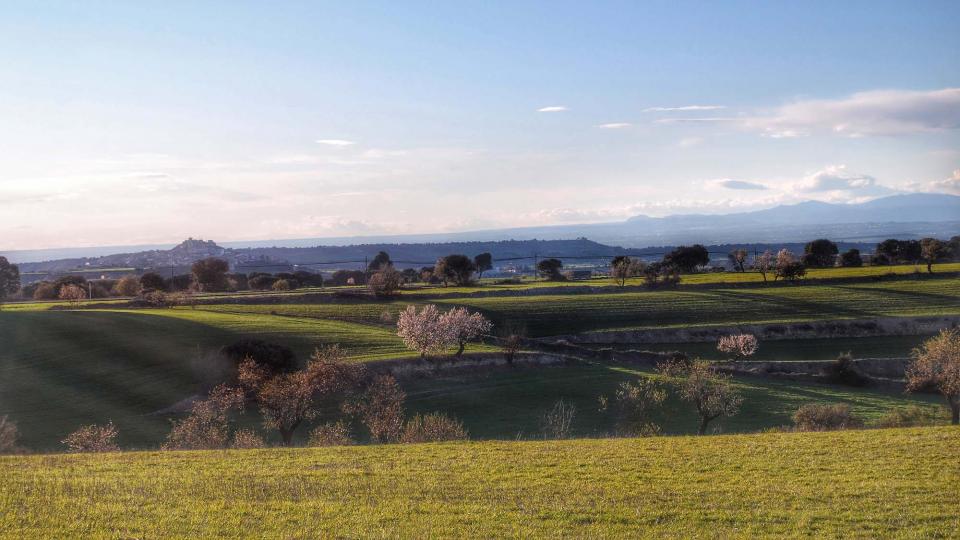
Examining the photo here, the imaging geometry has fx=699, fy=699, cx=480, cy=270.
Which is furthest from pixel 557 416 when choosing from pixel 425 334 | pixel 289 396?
pixel 425 334

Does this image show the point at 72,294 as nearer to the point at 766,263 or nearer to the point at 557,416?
the point at 557,416

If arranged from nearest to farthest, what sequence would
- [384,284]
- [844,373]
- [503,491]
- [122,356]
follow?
[503,491] < [122,356] < [844,373] < [384,284]

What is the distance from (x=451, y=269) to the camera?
127 meters

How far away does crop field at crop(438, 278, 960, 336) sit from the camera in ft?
268

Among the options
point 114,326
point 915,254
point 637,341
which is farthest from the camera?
point 915,254

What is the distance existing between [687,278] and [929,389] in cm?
6523

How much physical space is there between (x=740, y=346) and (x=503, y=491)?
53348mm

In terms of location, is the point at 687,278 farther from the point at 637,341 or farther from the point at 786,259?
the point at 637,341

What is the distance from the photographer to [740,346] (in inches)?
2603

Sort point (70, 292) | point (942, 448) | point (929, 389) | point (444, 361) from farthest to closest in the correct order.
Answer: point (70, 292) → point (444, 361) → point (929, 389) → point (942, 448)

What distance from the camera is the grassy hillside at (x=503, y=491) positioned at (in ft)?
50.8

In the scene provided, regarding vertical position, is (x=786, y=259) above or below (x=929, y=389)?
above

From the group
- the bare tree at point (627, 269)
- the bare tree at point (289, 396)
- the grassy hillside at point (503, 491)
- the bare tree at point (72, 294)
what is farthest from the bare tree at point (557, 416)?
the bare tree at point (72, 294)

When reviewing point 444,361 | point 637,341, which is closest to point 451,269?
point 637,341
